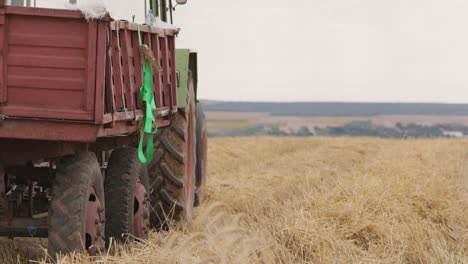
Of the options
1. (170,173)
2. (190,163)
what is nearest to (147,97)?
(170,173)

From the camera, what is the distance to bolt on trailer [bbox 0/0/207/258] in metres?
6.07

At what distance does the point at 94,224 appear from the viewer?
22.5 feet

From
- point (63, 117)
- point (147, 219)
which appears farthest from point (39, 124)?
point (147, 219)

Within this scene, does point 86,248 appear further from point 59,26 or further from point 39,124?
point 59,26

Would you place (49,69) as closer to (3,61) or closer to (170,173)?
(3,61)

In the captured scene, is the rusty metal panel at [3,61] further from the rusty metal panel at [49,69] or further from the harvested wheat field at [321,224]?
the harvested wheat field at [321,224]

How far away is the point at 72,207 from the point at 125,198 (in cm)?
133

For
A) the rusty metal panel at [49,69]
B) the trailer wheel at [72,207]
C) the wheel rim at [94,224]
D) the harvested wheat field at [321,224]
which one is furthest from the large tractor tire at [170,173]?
the rusty metal panel at [49,69]

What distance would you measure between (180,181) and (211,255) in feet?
9.44

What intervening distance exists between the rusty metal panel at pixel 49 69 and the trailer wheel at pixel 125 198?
1.67 meters

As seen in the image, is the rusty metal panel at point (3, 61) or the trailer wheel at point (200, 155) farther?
the trailer wheel at point (200, 155)

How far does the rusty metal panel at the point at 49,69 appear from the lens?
6.05 metres

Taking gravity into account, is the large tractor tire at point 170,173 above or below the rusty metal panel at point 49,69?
below

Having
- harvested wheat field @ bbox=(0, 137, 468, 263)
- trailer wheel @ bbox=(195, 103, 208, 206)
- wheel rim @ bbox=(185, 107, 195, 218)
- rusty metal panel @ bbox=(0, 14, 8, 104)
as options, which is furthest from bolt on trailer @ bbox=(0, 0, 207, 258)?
trailer wheel @ bbox=(195, 103, 208, 206)
